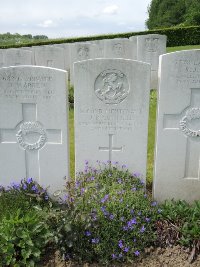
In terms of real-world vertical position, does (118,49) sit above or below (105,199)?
above

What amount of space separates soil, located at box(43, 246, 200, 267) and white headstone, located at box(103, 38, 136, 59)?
845 centimetres

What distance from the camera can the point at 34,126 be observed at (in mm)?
4039

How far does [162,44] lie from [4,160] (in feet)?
25.4

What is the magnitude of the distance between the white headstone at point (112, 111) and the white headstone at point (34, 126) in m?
0.22

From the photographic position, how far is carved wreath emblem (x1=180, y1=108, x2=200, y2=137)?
3.99 meters

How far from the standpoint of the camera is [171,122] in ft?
13.3

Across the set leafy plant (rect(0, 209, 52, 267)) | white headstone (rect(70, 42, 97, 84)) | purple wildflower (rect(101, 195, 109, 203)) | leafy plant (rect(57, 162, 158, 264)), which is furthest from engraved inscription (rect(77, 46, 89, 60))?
leafy plant (rect(0, 209, 52, 267))

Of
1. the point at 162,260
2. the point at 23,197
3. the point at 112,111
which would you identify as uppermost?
the point at 112,111

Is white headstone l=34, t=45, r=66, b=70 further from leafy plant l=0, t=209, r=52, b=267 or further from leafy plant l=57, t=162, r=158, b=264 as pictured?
leafy plant l=0, t=209, r=52, b=267

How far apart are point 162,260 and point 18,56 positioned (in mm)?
8957

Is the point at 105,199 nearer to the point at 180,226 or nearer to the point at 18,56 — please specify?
the point at 180,226

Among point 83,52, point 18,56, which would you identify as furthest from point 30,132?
point 18,56

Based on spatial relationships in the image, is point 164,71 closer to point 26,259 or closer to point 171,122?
point 171,122

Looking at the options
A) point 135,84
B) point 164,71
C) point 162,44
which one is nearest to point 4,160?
point 135,84
